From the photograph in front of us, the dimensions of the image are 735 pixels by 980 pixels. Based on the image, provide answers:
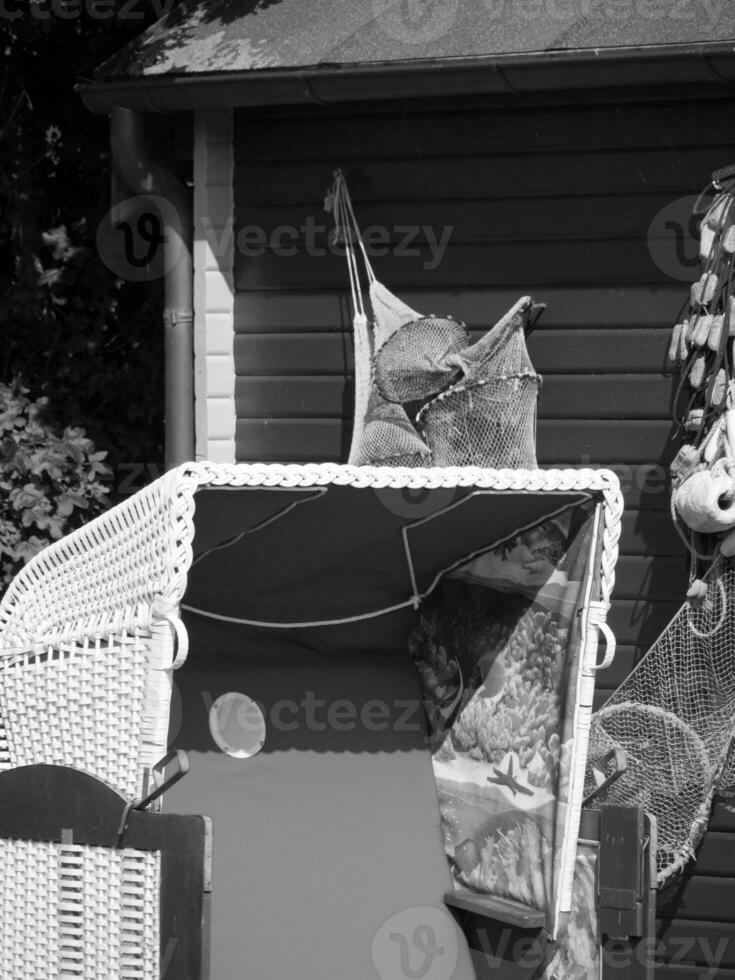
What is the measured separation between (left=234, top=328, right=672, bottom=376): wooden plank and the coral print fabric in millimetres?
1744

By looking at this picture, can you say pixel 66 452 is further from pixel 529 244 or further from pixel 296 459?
pixel 529 244

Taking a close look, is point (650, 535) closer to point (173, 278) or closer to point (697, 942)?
point (697, 942)

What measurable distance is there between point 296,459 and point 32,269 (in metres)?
2.50

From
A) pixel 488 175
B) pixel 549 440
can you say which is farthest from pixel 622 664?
pixel 488 175

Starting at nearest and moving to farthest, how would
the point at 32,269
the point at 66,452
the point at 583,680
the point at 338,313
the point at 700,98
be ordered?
A: the point at 583,680
the point at 700,98
the point at 338,313
the point at 66,452
the point at 32,269

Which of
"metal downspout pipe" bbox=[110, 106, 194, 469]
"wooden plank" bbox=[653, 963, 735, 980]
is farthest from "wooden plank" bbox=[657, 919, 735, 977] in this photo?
"metal downspout pipe" bbox=[110, 106, 194, 469]

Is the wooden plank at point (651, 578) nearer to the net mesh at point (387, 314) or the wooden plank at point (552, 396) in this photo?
the wooden plank at point (552, 396)

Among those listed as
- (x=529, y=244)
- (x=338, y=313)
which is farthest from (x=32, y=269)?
(x=529, y=244)

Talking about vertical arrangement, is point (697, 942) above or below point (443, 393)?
below

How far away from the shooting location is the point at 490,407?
16.8 ft

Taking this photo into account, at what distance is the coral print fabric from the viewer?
3.72 metres

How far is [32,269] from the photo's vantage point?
7516 millimetres

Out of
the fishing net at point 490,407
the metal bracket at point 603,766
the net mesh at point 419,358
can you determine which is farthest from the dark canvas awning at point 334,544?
the net mesh at point 419,358

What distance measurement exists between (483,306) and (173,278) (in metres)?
1.39
